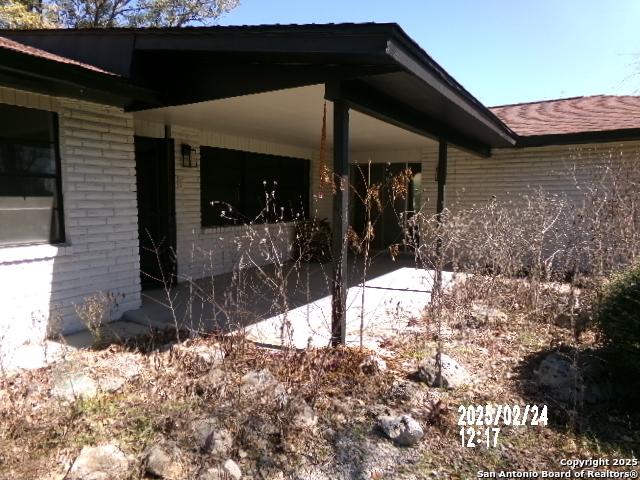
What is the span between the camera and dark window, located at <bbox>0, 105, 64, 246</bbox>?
387cm

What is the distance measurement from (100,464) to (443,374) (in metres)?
2.37

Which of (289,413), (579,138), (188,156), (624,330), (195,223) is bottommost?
(289,413)

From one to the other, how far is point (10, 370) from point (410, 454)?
3195 millimetres


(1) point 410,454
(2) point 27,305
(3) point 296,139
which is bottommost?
(1) point 410,454

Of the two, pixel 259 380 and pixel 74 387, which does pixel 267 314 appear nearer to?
pixel 259 380

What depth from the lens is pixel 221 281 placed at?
680 cm

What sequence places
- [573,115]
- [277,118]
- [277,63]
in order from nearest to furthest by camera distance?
[277,63]
[277,118]
[573,115]

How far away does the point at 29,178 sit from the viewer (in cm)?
404

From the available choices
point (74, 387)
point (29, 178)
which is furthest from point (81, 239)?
point (74, 387)

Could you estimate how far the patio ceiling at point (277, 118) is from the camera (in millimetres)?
4625

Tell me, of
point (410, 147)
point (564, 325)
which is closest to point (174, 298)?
point (564, 325)

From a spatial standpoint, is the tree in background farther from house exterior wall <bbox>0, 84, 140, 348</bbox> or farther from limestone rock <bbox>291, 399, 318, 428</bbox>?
limestone rock <bbox>291, 399, 318, 428</bbox>

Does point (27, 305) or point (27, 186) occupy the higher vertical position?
point (27, 186)

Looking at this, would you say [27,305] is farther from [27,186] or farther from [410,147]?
[410,147]
